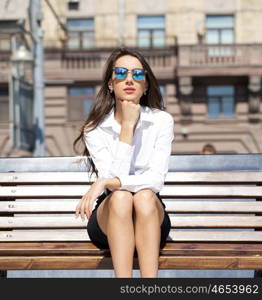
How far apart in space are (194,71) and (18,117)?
7802 mm

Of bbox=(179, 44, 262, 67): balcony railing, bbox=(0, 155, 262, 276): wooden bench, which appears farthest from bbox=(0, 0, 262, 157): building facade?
bbox=(0, 155, 262, 276): wooden bench

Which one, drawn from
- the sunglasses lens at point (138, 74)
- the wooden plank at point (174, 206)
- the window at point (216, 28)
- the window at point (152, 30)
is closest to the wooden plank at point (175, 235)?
the wooden plank at point (174, 206)

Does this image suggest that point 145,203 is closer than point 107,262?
Yes

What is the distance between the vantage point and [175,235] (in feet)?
13.5

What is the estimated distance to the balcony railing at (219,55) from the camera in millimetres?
23672

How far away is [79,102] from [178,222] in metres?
20.5

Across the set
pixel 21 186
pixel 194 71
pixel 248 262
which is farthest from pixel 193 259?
pixel 194 71

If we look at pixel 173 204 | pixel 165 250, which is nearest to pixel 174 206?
pixel 173 204

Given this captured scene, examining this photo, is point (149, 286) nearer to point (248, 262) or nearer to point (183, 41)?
point (248, 262)

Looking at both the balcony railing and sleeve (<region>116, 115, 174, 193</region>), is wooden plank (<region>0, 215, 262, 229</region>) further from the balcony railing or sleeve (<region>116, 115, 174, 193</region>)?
the balcony railing

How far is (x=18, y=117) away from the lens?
17672mm

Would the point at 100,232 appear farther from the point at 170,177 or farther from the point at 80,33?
the point at 80,33

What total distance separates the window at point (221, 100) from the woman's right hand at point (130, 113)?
20957 millimetres

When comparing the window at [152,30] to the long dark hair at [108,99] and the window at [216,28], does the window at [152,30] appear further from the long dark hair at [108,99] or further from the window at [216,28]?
the long dark hair at [108,99]
